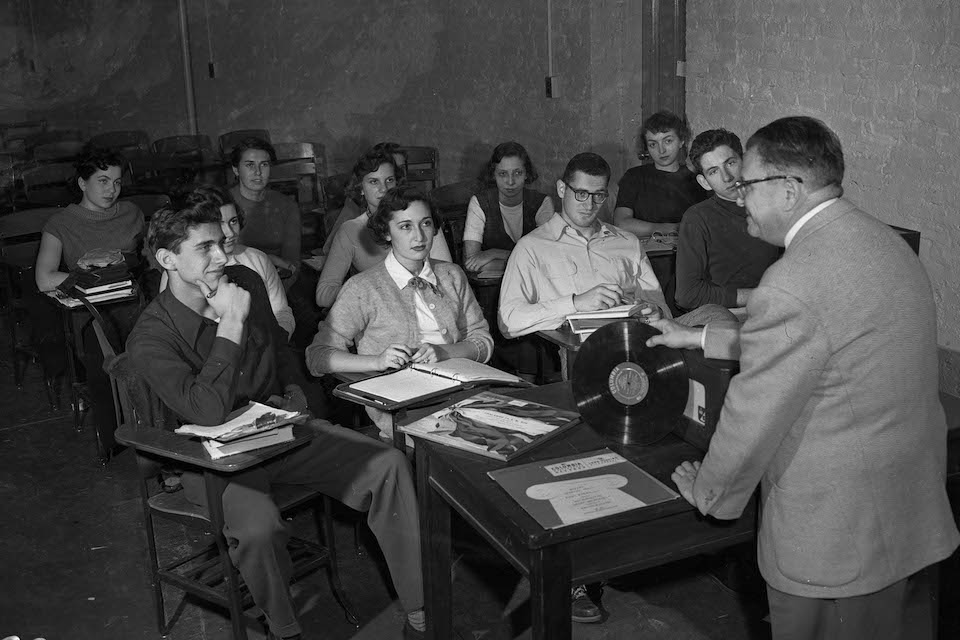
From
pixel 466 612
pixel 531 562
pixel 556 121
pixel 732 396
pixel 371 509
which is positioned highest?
A: pixel 556 121

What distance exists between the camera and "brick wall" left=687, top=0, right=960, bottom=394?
3.80 meters

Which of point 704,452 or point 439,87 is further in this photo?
point 439,87

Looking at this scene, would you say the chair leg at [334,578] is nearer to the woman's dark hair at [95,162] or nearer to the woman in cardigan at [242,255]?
the woman in cardigan at [242,255]

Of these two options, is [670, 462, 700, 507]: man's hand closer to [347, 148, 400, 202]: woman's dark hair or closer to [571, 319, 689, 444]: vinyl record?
[571, 319, 689, 444]: vinyl record

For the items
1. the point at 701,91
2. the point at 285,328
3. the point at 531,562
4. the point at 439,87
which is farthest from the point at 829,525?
the point at 439,87

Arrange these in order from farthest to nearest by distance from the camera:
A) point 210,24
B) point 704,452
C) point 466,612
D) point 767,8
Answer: point 210,24 < point 767,8 < point 466,612 < point 704,452

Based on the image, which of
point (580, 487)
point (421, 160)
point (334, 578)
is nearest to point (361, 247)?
point (334, 578)

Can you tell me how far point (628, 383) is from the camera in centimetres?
216

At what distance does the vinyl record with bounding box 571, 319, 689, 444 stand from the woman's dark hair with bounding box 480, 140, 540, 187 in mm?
2780

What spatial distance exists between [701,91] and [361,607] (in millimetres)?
3575

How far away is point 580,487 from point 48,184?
16.8 ft

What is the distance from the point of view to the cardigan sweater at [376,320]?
3232mm

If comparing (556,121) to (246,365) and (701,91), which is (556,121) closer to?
(701,91)

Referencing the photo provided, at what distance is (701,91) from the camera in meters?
5.47
